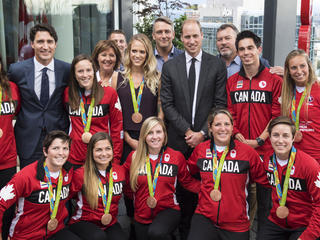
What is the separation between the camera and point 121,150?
13.0 ft

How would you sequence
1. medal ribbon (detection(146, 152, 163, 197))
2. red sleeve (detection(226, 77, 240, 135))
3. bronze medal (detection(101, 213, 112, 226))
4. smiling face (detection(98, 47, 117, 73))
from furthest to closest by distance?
smiling face (detection(98, 47, 117, 73)), red sleeve (detection(226, 77, 240, 135)), medal ribbon (detection(146, 152, 163, 197)), bronze medal (detection(101, 213, 112, 226))

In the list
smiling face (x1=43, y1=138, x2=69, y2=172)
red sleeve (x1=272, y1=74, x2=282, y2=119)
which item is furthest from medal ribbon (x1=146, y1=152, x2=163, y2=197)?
red sleeve (x1=272, y1=74, x2=282, y2=119)

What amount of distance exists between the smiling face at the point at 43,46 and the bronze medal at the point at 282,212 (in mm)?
2620

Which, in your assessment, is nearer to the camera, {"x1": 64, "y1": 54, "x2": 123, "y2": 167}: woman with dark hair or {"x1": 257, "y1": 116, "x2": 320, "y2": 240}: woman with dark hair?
{"x1": 257, "y1": 116, "x2": 320, "y2": 240}: woman with dark hair

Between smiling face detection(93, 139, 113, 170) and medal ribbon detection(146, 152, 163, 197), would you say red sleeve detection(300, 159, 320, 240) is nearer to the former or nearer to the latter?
medal ribbon detection(146, 152, 163, 197)

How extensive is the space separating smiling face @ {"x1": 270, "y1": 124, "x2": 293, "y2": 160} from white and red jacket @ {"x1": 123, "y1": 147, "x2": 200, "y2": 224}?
935 mm

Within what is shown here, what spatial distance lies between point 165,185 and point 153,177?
0.15 m

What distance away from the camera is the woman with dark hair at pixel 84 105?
12.1 ft

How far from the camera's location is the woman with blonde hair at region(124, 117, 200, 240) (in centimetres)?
360

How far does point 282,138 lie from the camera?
125 inches

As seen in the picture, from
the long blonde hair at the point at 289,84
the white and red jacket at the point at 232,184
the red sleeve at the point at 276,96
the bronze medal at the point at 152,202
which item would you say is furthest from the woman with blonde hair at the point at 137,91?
the long blonde hair at the point at 289,84

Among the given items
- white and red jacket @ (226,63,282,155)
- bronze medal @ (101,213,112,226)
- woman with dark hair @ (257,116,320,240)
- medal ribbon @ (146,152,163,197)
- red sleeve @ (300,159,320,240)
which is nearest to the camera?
red sleeve @ (300,159,320,240)

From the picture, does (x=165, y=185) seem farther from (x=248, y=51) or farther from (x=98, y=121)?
(x=248, y=51)

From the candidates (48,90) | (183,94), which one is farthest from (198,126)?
(48,90)
